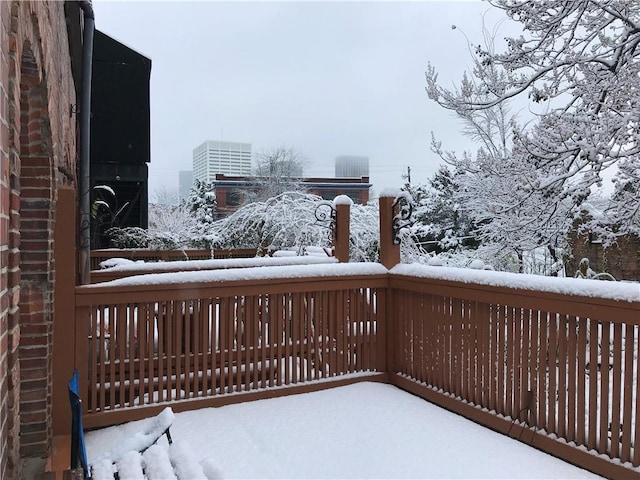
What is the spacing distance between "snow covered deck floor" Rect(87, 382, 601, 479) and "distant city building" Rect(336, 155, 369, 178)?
3968cm

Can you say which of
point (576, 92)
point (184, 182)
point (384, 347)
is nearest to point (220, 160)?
point (184, 182)

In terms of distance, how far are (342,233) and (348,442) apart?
2.72 meters

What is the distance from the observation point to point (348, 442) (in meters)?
3.24

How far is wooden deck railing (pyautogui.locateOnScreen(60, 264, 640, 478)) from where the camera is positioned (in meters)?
2.80

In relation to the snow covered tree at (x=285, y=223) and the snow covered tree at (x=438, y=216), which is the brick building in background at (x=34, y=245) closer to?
the snow covered tree at (x=285, y=223)

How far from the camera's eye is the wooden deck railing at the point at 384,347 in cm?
280

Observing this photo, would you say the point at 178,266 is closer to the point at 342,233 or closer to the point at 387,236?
the point at 342,233

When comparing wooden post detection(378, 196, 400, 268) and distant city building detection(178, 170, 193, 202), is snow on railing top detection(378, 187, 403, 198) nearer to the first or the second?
wooden post detection(378, 196, 400, 268)

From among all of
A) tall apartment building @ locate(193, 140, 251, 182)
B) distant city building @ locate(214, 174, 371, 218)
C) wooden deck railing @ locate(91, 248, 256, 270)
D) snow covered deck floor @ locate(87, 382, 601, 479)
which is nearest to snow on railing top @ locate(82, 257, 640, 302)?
snow covered deck floor @ locate(87, 382, 601, 479)

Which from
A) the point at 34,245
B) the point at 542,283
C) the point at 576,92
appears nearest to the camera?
the point at 34,245

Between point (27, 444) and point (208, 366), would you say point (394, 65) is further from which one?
point (27, 444)

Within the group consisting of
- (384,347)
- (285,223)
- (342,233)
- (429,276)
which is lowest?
(384,347)

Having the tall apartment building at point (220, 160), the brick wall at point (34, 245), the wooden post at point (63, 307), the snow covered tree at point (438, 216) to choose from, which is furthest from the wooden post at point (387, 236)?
the tall apartment building at point (220, 160)

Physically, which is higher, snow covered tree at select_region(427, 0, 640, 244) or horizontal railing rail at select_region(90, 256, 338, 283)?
snow covered tree at select_region(427, 0, 640, 244)
